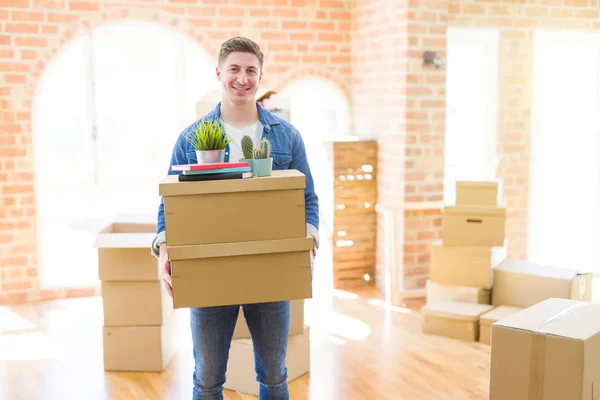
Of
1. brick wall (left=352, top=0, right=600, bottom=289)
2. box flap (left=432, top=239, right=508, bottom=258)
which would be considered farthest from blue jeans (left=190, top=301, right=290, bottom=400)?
brick wall (left=352, top=0, right=600, bottom=289)

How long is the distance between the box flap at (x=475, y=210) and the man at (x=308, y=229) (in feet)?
7.58

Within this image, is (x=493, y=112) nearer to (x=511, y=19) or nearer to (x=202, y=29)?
(x=511, y=19)

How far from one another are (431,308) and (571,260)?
6.72 ft

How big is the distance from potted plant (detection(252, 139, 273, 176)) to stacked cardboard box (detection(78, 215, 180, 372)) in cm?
164

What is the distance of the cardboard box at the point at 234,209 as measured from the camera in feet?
6.78

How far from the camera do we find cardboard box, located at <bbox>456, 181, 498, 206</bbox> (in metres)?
4.44

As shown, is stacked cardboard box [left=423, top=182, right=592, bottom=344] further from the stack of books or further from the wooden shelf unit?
the stack of books

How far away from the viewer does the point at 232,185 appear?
2080 millimetres

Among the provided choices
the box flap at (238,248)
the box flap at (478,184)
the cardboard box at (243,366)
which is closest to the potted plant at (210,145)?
the box flap at (238,248)

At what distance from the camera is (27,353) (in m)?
4.03

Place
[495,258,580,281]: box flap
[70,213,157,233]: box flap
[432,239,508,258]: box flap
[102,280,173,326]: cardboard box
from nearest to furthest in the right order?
[102,280,173,326]: cardboard box
[70,213,157,233]: box flap
[495,258,580,281]: box flap
[432,239,508,258]: box flap

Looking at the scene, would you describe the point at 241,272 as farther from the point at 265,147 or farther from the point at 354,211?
the point at 354,211

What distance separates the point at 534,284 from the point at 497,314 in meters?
0.31

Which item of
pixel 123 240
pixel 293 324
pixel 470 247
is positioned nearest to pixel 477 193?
pixel 470 247
